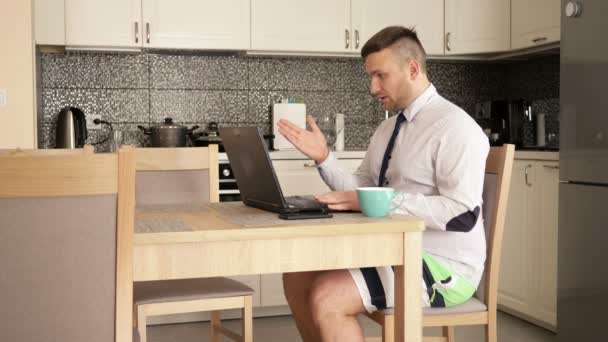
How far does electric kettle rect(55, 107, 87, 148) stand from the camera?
4.21 m

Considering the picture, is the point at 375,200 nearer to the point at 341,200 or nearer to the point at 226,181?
the point at 341,200

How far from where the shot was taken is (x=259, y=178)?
204 cm

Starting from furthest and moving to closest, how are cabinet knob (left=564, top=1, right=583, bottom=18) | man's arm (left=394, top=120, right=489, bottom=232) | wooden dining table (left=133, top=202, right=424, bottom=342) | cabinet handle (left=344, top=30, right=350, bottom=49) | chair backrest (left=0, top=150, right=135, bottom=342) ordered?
cabinet handle (left=344, top=30, right=350, bottom=49) < cabinet knob (left=564, top=1, right=583, bottom=18) < man's arm (left=394, top=120, right=489, bottom=232) < wooden dining table (left=133, top=202, right=424, bottom=342) < chair backrest (left=0, top=150, right=135, bottom=342)

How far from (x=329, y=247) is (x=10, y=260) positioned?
68 cm

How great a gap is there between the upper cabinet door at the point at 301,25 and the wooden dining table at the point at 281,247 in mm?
2525

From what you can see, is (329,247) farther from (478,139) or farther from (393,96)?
(393,96)

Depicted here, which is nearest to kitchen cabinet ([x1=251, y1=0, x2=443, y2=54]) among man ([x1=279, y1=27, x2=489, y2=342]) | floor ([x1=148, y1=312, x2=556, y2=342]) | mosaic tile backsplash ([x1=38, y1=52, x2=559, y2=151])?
mosaic tile backsplash ([x1=38, y1=52, x2=559, y2=151])

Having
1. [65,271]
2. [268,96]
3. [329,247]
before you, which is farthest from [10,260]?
[268,96]

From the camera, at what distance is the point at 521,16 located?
442 centimetres

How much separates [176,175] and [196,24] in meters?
1.58

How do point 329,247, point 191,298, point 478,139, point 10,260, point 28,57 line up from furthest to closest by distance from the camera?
point 28,57 → point 191,298 → point 478,139 → point 329,247 → point 10,260

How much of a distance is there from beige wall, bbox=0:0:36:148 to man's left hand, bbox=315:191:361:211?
229 cm

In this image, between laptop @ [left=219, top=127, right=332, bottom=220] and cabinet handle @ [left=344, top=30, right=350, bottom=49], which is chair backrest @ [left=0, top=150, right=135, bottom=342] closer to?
laptop @ [left=219, top=127, right=332, bottom=220]

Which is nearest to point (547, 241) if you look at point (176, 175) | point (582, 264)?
point (582, 264)
